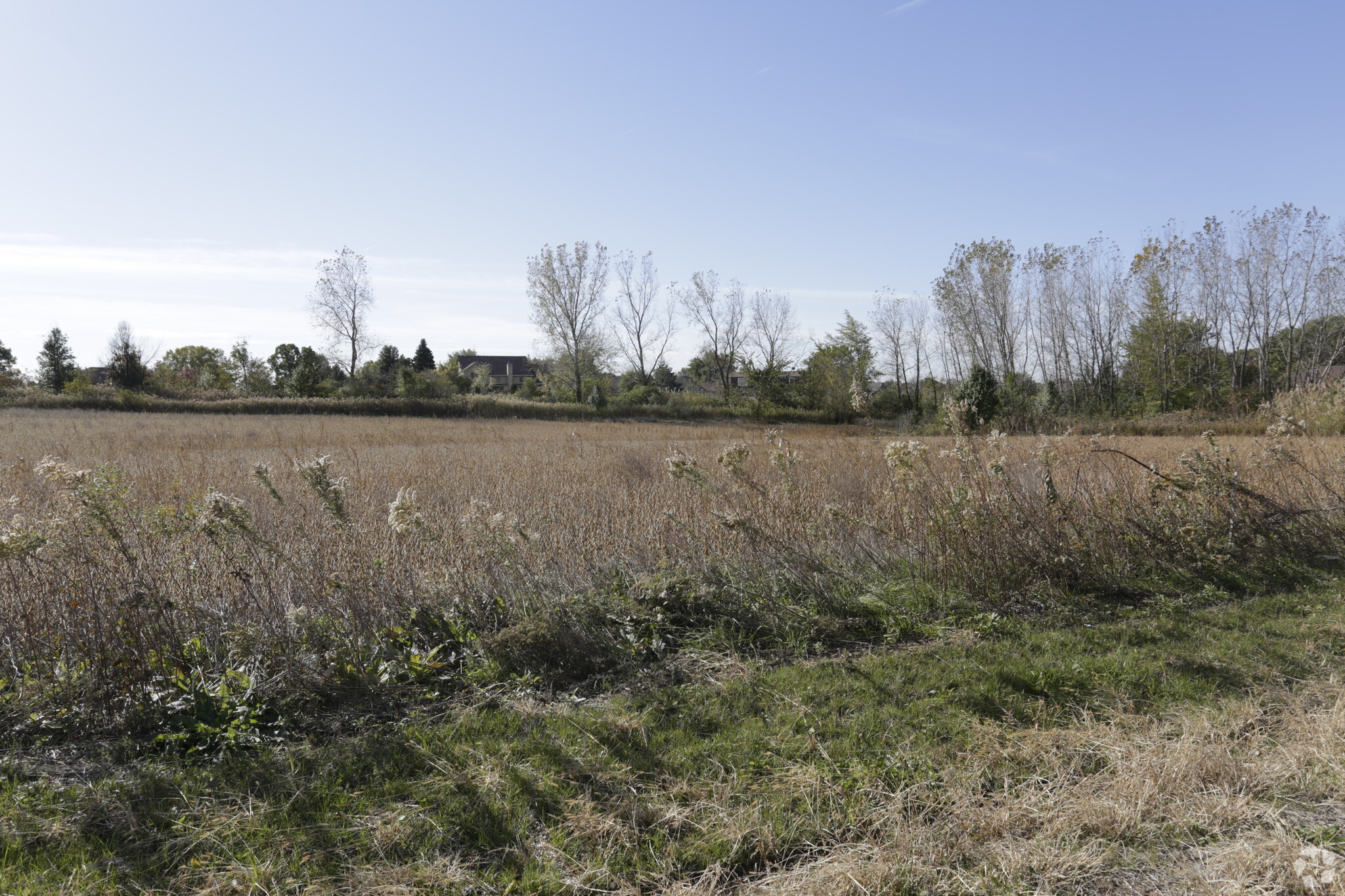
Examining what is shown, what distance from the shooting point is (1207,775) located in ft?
10.3

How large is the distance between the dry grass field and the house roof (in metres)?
81.1

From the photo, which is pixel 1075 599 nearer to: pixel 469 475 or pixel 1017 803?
pixel 1017 803

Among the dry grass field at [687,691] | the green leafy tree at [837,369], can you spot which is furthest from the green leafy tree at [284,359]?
the dry grass field at [687,691]

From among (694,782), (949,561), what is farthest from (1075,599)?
(694,782)

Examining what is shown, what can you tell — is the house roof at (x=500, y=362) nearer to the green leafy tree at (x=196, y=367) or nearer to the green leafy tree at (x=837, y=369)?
the green leafy tree at (x=196, y=367)

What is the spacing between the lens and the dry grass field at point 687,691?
9.14ft

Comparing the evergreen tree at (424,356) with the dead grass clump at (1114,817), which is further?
the evergreen tree at (424,356)

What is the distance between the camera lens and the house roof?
86562mm

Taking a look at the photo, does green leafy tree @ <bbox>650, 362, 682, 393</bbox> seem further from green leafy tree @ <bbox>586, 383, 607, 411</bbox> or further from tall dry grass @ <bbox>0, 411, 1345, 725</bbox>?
tall dry grass @ <bbox>0, 411, 1345, 725</bbox>

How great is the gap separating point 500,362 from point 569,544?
85.7 metres

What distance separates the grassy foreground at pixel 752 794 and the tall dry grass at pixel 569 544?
34.3 inches

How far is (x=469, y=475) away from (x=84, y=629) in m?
6.87

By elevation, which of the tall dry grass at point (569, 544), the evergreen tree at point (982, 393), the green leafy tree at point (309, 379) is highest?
the green leafy tree at point (309, 379)

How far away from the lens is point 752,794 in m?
3.14
